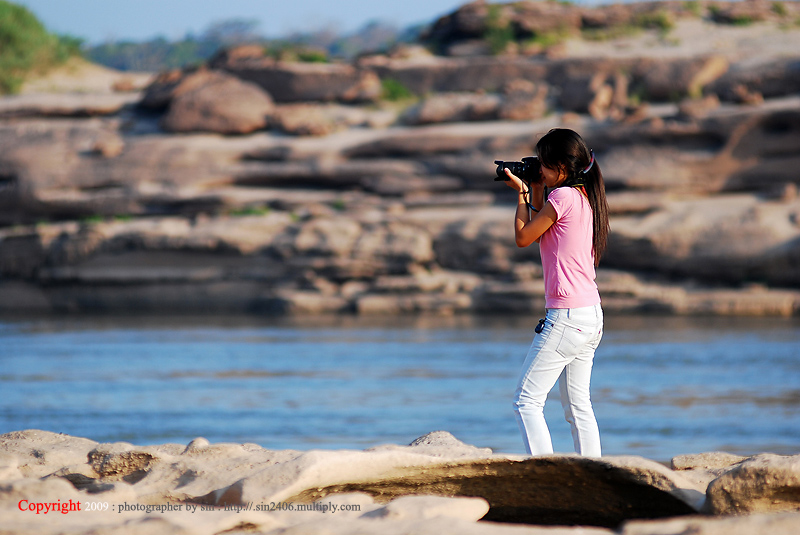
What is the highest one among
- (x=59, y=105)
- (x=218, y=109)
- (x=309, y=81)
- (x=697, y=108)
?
(x=309, y=81)

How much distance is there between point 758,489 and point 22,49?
1419 inches

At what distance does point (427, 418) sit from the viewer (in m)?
7.84

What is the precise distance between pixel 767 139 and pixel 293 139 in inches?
497

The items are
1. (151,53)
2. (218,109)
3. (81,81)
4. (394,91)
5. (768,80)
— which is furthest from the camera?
(151,53)

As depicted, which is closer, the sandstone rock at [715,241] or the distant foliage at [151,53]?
the sandstone rock at [715,241]

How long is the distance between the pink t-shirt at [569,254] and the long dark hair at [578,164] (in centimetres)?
9

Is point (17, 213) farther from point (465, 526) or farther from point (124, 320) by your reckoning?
point (465, 526)

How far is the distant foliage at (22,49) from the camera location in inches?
1299

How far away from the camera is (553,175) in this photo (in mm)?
3871

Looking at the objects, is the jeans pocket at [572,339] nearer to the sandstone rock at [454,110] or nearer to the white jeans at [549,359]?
the white jeans at [549,359]

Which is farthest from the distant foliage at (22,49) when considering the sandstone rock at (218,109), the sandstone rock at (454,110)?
the sandstone rock at (454,110)

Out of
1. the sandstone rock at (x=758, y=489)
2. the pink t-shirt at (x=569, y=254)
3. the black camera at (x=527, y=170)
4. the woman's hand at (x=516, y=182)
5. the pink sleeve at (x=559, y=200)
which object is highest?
the black camera at (x=527, y=170)

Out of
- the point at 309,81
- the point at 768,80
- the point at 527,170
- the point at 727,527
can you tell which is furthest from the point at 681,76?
the point at 727,527

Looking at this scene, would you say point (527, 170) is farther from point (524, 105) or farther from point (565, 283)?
point (524, 105)
